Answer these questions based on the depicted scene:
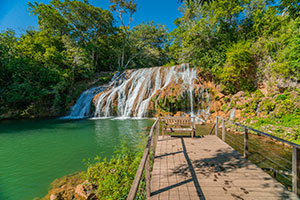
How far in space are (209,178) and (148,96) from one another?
49.2ft

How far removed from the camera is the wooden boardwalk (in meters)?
2.73

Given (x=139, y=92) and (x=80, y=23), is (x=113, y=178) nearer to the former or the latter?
(x=139, y=92)

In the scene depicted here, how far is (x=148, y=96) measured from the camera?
18.0 meters

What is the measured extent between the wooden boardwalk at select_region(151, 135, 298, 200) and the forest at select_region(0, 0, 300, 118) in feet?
25.7

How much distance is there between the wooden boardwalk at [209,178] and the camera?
2727 millimetres

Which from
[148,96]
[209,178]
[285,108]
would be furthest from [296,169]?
[148,96]

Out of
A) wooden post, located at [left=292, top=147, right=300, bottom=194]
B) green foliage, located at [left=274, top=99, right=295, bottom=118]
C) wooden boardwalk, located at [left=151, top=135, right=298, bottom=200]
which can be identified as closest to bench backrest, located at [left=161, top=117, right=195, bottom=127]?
wooden boardwalk, located at [left=151, top=135, right=298, bottom=200]

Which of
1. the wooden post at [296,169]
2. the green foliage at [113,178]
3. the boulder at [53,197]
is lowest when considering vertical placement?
the boulder at [53,197]

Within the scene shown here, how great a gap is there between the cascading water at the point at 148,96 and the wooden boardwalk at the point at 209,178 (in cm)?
1031

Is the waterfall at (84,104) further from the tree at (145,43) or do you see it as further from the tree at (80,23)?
the tree at (145,43)

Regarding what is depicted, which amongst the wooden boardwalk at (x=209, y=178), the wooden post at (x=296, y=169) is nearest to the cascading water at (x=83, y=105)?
the wooden boardwalk at (x=209, y=178)

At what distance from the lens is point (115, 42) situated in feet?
100

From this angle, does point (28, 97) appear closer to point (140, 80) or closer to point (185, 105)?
point (140, 80)

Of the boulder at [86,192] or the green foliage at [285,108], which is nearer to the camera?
the boulder at [86,192]
